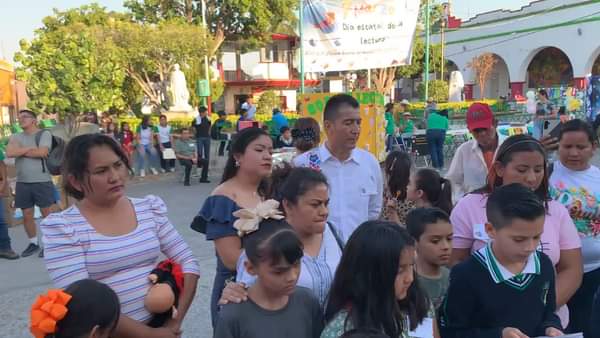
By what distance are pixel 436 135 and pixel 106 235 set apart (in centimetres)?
1113

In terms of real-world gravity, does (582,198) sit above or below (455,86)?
below

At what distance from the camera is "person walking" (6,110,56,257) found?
6.27 metres

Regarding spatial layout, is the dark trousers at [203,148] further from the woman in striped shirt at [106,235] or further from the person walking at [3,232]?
the woman in striped shirt at [106,235]

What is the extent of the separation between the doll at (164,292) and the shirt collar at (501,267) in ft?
4.30

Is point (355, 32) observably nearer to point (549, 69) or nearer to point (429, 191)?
point (429, 191)

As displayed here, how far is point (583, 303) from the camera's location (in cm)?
280

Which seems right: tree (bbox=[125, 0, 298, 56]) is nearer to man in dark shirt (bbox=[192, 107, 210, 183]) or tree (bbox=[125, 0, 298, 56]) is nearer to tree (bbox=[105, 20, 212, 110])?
tree (bbox=[105, 20, 212, 110])

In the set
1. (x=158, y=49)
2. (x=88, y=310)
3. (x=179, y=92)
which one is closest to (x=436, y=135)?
(x=88, y=310)

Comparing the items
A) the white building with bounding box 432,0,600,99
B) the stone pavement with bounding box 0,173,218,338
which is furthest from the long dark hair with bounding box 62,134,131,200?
the white building with bounding box 432,0,600,99

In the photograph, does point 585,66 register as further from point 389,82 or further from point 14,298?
point 14,298

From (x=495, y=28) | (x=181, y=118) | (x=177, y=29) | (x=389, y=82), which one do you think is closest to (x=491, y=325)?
(x=181, y=118)

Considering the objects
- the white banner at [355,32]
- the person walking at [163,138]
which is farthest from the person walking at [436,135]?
the person walking at [163,138]

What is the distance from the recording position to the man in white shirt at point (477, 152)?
3941 mm

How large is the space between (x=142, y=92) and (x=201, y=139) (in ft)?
66.8
